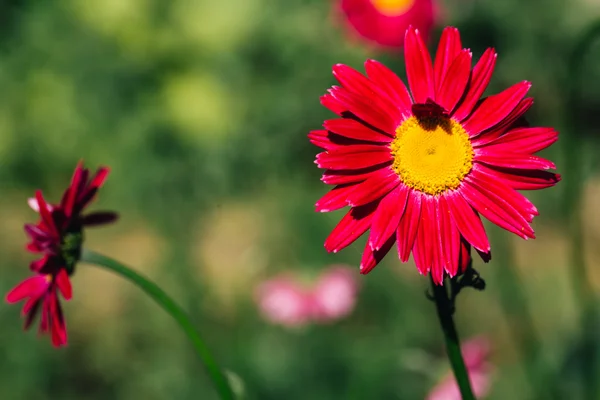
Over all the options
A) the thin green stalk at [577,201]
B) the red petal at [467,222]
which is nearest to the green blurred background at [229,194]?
the thin green stalk at [577,201]

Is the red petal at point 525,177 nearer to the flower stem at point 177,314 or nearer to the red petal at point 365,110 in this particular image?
the red petal at point 365,110

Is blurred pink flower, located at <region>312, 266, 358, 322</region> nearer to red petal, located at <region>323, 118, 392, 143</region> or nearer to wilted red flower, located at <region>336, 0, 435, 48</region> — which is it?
wilted red flower, located at <region>336, 0, 435, 48</region>

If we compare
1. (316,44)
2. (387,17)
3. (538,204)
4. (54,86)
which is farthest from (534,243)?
(54,86)

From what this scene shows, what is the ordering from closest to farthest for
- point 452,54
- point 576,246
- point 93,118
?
point 452,54 < point 576,246 < point 93,118

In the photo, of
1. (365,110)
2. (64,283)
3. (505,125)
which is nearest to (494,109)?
(505,125)

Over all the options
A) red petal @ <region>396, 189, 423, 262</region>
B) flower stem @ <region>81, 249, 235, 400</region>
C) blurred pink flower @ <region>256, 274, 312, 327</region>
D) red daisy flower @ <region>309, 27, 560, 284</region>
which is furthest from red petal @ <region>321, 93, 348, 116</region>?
blurred pink flower @ <region>256, 274, 312, 327</region>

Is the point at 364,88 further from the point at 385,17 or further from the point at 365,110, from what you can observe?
the point at 385,17

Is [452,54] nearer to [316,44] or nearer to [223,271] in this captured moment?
[223,271]

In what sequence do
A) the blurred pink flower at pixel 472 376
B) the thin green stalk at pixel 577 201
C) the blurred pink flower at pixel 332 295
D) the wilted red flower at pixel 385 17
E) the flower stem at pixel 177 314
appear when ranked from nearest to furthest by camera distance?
the flower stem at pixel 177 314, the thin green stalk at pixel 577 201, the blurred pink flower at pixel 472 376, the blurred pink flower at pixel 332 295, the wilted red flower at pixel 385 17
